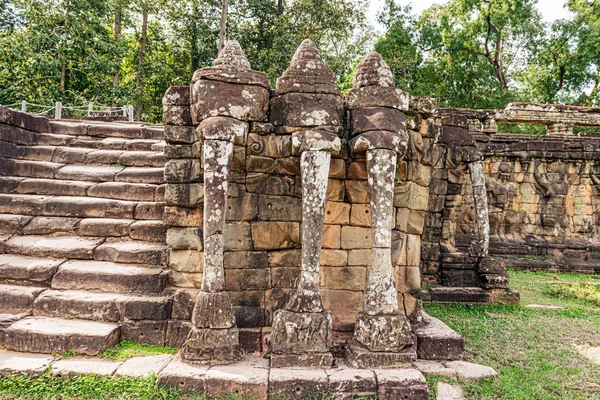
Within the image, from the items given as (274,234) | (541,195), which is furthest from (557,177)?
(274,234)

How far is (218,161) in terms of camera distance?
3920 millimetres

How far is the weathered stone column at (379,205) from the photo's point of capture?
12.4 feet

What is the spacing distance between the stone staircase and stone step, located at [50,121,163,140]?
2 cm

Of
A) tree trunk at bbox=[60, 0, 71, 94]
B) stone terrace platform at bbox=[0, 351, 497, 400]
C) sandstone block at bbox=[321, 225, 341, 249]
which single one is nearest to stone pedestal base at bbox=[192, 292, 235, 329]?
stone terrace platform at bbox=[0, 351, 497, 400]

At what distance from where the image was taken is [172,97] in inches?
180

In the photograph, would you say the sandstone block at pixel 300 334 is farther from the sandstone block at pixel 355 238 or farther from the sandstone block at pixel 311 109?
the sandstone block at pixel 311 109

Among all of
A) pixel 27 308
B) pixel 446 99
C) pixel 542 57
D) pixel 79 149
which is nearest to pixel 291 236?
pixel 27 308

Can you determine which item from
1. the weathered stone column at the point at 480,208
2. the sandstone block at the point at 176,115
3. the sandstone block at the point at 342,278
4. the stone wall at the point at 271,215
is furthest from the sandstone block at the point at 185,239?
the weathered stone column at the point at 480,208

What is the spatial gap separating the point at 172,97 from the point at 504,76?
24514 mm

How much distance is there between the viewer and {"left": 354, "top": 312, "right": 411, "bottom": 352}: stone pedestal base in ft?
12.4

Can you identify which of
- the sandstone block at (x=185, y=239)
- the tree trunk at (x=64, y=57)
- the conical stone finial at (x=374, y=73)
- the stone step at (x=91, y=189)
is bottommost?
the sandstone block at (x=185, y=239)

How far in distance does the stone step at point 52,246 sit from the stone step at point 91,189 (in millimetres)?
874

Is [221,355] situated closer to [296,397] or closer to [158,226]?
[296,397]

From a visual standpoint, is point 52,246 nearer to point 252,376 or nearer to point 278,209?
point 278,209
